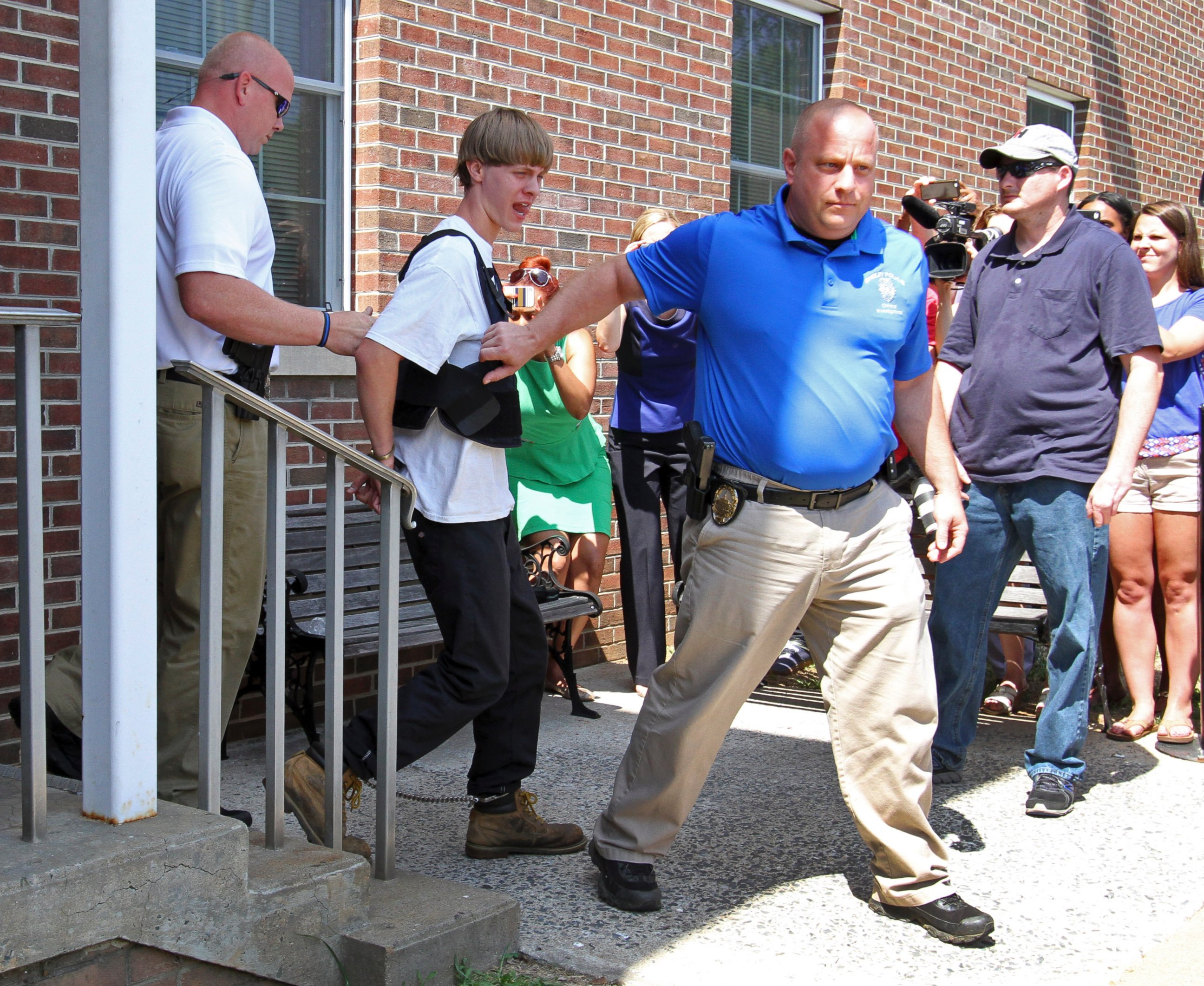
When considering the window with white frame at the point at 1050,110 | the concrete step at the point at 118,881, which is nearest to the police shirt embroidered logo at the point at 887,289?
the concrete step at the point at 118,881

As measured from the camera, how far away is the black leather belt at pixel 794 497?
10.9ft

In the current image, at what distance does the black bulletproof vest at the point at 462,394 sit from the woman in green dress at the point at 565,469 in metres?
1.82

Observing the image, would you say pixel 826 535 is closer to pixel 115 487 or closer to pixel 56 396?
pixel 115 487

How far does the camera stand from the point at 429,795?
434cm

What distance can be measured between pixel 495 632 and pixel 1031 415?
205 centimetres

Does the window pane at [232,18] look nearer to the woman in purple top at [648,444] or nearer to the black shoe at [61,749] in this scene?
the woman in purple top at [648,444]

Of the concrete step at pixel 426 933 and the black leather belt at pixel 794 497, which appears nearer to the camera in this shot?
the concrete step at pixel 426 933

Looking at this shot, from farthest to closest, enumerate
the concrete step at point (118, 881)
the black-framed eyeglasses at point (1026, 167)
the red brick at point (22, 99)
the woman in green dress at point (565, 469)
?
the woman in green dress at point (565, 469)
the black-framed eyeglasses at point (1026, 167)
the red brick at point (22, 99)
the concrete step at point (118, 881)

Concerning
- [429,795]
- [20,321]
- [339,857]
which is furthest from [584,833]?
[20,321]

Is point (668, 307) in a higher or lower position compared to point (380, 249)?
lower

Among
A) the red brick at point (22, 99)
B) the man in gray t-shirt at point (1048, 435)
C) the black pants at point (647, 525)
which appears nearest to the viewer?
the red brick at point (22, 99)

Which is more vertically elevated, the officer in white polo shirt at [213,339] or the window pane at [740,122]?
the window pane at [740,122]

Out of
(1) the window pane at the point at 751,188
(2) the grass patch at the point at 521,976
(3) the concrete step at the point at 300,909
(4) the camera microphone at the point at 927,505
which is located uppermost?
(1) the window pane at the point at 751,188

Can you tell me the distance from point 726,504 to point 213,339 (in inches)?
51.8
